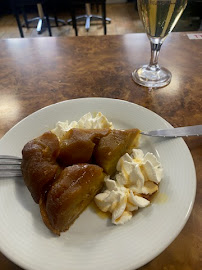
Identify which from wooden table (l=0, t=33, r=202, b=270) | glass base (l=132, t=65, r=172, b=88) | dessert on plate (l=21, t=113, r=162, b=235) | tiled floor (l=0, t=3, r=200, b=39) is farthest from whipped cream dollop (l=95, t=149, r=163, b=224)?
tiled floor (l=0, t=3, r=200, b=39)

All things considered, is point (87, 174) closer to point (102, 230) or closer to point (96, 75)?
point (102, 230)

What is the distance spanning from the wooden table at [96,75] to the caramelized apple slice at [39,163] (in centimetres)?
30

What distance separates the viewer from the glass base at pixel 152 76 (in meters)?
1.04

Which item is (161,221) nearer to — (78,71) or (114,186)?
(114,186)

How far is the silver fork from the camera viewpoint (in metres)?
0.64

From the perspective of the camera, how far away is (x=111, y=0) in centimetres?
468

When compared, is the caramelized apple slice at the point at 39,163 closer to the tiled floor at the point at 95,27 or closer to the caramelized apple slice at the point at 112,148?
the caramelized apple slice at the point at 112,148

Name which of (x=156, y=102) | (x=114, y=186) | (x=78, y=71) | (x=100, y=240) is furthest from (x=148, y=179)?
(x=78, y=71)

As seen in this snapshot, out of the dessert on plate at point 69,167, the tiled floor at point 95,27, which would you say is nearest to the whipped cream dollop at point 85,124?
the dessert on plate at point 69,167

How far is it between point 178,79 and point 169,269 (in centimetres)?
81

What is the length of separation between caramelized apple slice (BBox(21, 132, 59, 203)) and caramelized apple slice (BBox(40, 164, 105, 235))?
26 mm

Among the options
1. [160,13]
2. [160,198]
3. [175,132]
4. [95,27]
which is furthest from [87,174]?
[95,27]

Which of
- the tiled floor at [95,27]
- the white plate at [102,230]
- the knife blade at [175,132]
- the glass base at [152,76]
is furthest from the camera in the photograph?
the tiled floor at [95,27]

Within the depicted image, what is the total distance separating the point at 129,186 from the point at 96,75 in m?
0.66
